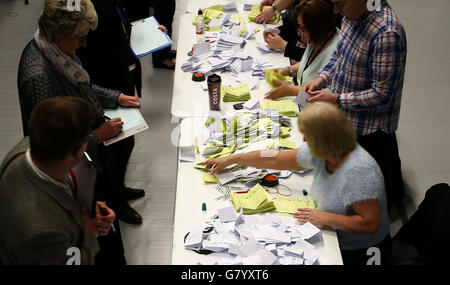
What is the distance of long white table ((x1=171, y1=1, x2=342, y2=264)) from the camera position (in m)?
2.16

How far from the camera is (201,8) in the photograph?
4531mm

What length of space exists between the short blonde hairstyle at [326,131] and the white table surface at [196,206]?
1.50ft

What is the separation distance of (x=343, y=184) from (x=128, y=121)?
5.05ft

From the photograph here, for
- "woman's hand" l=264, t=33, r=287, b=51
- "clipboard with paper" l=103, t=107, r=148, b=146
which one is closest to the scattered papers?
"clipboard with paper" l=103, t=107, r=148, b=146

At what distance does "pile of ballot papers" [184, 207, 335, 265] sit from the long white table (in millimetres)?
41

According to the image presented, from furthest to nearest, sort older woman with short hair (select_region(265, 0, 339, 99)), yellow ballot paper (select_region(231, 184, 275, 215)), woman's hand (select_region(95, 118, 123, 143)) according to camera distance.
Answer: older woman with short hair (select_region(265, 0, 339, 99)) → woman's hand (select_region(95, 118, 123, 143)) → yellow ballot paper (select_region(231, 184, 275, 215))

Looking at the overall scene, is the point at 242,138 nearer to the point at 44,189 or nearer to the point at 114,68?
the point at 114,68

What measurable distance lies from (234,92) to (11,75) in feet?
11.1

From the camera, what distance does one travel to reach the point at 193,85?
3.45m

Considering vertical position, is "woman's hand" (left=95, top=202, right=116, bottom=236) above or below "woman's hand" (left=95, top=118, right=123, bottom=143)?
below

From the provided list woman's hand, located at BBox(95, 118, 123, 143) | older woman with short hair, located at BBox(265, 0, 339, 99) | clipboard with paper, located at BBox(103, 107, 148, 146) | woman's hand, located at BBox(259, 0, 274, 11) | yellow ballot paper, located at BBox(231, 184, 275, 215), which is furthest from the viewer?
woman's hand, located at BBox(259, 0, 274, 11)

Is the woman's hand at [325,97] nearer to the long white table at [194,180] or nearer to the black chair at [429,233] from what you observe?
the long white table at [194,180]

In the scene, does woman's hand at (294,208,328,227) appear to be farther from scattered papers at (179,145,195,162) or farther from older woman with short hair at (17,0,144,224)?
older woman with short hair at (17,0,144,224)
